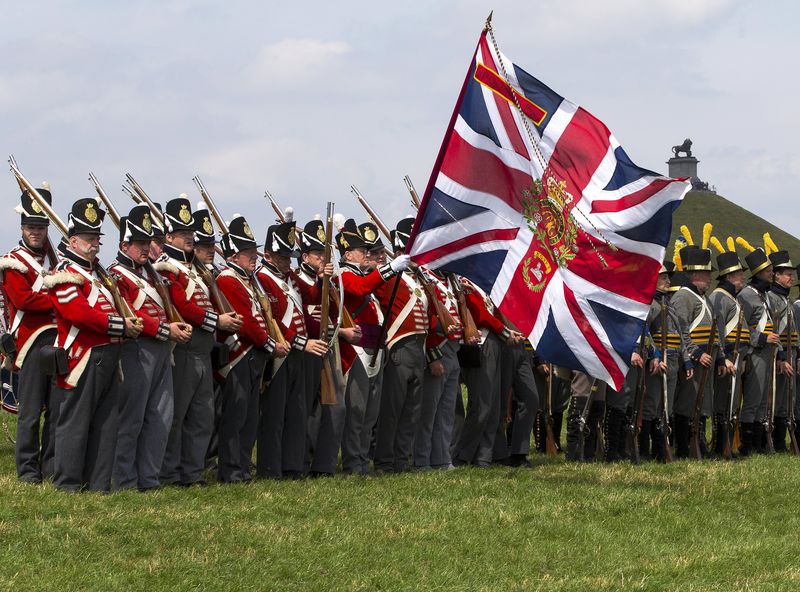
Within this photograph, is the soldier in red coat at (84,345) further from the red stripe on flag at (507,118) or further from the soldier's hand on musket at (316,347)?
the red stripe on flag at (507,118)

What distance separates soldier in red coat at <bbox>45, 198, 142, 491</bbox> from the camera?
950 cm

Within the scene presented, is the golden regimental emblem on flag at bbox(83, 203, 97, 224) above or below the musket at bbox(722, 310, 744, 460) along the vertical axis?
above

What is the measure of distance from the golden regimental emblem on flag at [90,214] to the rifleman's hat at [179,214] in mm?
926

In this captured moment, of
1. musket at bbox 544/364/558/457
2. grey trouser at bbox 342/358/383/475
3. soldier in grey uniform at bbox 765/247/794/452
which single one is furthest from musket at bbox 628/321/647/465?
grey trouser at bbox 342/358/383/475

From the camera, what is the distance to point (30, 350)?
10.5 meters

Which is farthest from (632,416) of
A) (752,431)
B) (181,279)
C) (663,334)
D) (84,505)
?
(84,505)

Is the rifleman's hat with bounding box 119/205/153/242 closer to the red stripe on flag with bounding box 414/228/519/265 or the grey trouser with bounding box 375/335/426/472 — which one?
the red stripe on flag with bounding box 414/228/519/265

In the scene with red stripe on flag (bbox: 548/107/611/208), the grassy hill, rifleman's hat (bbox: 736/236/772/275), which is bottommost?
rifleman's hat (bbox: 736/236/772/275)

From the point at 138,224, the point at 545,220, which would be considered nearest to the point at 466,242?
the point at 545,220

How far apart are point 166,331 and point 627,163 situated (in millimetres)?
3962

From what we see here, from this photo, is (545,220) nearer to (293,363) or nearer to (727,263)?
(293,363)

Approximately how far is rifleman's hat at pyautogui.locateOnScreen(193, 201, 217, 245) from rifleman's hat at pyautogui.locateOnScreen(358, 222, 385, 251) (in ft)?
5.82

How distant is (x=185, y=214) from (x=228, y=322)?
0.96 meters

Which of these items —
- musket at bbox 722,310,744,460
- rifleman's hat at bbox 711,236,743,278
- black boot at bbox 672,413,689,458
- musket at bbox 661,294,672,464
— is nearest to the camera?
musket at bbox 661,294,672,464
